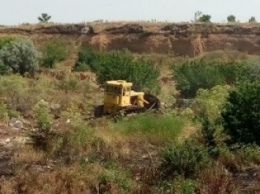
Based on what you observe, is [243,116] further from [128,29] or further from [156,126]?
[128,29]

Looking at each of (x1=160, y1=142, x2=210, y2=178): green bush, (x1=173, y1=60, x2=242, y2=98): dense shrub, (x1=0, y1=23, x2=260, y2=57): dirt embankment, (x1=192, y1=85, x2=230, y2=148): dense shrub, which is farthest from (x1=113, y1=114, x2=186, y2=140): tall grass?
(x1=0, y1=23, x2=260, y2=57): dirt embankment

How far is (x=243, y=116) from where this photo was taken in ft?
41.5

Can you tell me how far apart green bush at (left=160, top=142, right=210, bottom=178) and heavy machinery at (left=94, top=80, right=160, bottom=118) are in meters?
7.21

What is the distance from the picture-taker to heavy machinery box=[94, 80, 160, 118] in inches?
741

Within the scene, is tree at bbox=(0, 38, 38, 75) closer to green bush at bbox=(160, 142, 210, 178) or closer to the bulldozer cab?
the bulldozer cab

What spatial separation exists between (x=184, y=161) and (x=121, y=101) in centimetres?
812

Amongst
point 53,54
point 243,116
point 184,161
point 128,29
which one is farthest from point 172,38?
point 184,161

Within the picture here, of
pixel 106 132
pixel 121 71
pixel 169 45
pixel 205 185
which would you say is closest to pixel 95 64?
pixel 121 71

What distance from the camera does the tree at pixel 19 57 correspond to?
32156mm

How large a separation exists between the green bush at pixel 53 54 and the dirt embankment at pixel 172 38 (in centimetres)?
469

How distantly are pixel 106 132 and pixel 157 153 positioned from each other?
1858mm

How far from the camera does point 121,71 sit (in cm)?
2570

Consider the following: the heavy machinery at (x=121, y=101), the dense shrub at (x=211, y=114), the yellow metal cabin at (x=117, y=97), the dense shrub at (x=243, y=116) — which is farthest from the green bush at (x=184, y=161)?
the yellow metal cabin at (x=117, y=97)

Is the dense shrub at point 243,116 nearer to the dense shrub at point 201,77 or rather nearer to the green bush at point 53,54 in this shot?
the dense shrub at point 201,77
